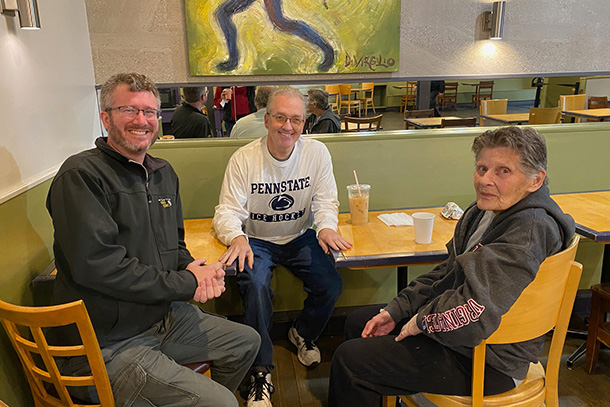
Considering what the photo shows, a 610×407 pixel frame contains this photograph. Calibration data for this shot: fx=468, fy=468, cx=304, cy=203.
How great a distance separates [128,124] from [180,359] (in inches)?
34.7

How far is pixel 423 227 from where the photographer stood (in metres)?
2.01

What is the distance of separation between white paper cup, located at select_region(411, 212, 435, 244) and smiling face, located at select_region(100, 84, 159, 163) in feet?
3.77

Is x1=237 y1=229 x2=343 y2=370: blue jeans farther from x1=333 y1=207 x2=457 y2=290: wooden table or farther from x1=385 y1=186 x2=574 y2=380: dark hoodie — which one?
x1=385 y1=186 x2=574 y2=380: dark hoodie

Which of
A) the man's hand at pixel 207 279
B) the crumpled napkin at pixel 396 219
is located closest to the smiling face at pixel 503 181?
the crumpled napkin at pixel 396 219

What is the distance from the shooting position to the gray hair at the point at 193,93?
2.80 m

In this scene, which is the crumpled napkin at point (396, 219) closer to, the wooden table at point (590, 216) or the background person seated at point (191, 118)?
the wooden table at point (590, 216)

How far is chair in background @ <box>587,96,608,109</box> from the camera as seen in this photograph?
6.36m

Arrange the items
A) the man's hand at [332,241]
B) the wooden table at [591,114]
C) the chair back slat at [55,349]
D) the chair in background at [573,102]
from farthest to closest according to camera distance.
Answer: the chair in background at [573,102] < the wooden table at [591,114] < the man's hand at [332,241] < the chair back slat at [55,349]

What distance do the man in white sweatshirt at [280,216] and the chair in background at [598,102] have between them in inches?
219

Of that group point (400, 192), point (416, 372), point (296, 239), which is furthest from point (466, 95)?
point (416, 372)

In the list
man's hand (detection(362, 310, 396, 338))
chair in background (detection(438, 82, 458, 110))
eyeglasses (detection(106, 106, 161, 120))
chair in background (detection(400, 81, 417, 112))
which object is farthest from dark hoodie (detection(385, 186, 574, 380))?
chair in background (detection(438, 82, 458, 110))

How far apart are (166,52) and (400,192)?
163 centimetres

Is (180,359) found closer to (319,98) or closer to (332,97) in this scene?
(319,98)

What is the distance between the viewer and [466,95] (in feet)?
37.2
